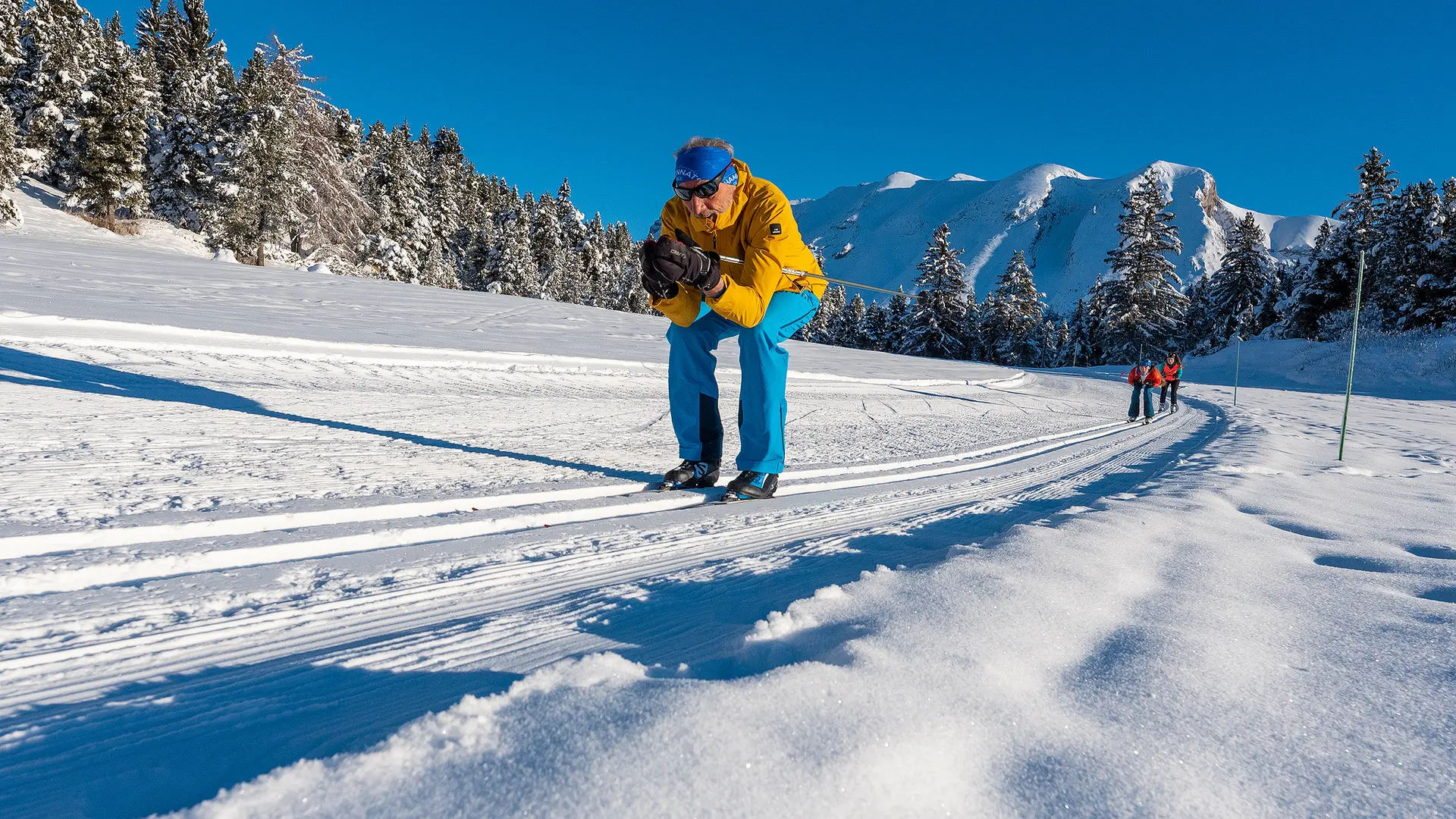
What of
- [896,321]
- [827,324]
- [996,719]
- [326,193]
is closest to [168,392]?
[996,719]

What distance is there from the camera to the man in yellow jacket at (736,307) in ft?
8.57

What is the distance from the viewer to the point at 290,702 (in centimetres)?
99

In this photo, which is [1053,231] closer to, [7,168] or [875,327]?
[875,327]

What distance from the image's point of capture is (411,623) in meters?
1.31

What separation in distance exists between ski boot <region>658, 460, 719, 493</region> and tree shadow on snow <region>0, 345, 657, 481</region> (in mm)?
157

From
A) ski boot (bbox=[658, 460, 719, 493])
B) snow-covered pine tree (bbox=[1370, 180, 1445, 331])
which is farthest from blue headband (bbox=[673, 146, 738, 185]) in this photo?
snow-covered pine tree (bbox=[1370, 180, 1445, 331])

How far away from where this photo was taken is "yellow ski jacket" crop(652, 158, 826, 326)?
261cm

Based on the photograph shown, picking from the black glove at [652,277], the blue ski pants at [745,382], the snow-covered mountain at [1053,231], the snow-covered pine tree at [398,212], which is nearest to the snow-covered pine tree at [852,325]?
the snow-covered pine tree at [398,212]

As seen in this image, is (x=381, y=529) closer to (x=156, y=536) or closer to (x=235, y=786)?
(x=156, y=536)

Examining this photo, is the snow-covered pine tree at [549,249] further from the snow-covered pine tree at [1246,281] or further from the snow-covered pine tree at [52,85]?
the snow-covered pine tree at [1246,281]

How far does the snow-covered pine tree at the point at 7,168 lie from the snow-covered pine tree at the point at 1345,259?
181ft

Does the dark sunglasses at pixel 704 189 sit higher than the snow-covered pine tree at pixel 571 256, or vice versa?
the snow-covered pine tree at pixel 571 256

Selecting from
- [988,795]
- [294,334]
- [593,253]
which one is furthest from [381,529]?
[593,253]

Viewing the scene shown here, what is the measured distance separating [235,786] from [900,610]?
97cm
